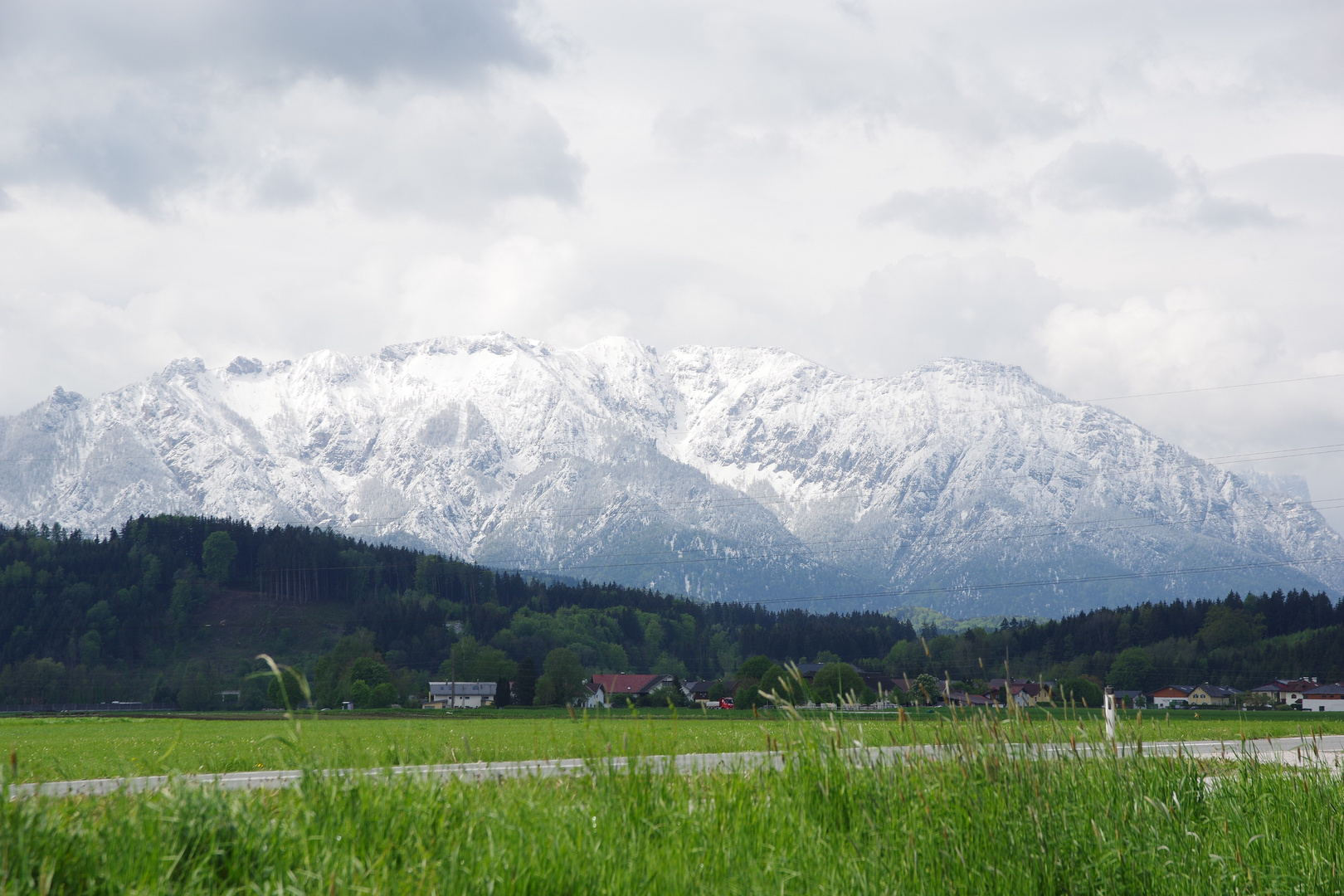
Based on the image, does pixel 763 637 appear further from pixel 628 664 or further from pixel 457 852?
pixel 457 852

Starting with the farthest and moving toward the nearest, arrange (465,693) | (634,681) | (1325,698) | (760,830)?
(465,693) < (634,681) < (1325,698) < (760,830)

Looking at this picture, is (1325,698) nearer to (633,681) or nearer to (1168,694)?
(1168,694)

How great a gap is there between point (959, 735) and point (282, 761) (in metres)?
6.20

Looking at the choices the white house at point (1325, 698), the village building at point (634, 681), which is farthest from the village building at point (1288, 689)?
the village building at point (634, 681)

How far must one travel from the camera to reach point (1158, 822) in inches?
387

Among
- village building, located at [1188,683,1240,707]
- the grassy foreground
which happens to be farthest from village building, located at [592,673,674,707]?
the grassy foreground

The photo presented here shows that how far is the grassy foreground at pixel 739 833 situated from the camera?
653cm

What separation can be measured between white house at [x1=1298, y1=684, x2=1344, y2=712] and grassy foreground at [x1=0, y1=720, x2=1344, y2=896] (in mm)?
177156

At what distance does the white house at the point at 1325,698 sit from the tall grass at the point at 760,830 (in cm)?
17683

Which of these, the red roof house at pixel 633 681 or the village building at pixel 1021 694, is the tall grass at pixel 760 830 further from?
the red roof house at pixel 633 681

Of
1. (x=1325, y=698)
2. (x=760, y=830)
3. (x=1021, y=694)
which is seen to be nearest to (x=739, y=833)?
(x=760, y=830)

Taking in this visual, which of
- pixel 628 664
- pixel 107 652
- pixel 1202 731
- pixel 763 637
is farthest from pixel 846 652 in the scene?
pixel 1202 731

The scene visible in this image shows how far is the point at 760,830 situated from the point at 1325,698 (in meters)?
187

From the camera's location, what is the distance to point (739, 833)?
8430 mm
